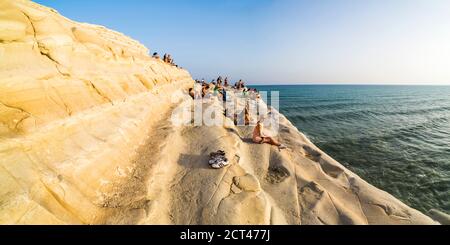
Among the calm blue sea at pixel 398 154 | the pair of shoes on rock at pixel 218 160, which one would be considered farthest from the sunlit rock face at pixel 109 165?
the calm blue sea at pixel 398 154

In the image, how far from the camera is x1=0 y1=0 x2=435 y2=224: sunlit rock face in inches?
211

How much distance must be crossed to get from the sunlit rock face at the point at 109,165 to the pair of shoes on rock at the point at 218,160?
0.91 feet

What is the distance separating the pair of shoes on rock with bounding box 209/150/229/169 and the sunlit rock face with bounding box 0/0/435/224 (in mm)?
278

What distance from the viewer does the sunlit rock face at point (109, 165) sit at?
535cm

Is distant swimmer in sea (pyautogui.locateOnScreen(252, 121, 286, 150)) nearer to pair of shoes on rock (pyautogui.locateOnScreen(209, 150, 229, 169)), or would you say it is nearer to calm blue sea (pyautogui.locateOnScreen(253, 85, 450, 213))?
pair of shoes on rock (pyautogui.locateOnScreen(209, 150, 229, 169))

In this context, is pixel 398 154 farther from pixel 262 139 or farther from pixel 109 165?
pixel 109 165

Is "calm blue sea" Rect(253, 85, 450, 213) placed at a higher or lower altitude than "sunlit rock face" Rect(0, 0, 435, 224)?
lower

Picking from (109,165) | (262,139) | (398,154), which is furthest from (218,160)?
(398,154)

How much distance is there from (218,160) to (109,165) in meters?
3.88

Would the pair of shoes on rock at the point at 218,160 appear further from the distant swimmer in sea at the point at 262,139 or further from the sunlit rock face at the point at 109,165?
the distant swimmer in sea at the point at 262,139

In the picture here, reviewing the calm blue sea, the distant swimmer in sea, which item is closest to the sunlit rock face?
the distant swimmer in sea
